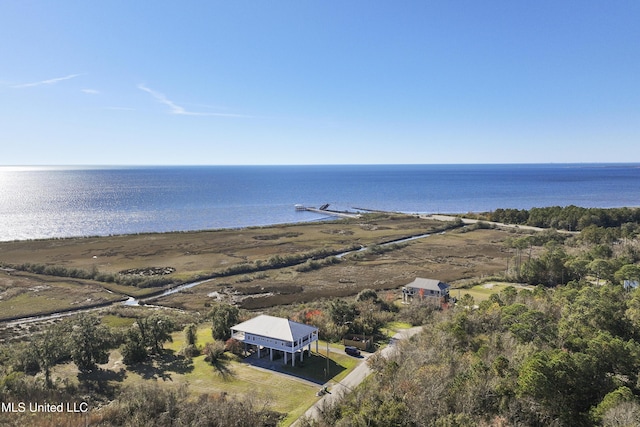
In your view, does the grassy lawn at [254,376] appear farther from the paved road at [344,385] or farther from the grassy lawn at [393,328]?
the grassy lawn at [393,328]

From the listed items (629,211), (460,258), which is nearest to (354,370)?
(460,258)

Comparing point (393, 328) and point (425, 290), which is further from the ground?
point (425, 290)

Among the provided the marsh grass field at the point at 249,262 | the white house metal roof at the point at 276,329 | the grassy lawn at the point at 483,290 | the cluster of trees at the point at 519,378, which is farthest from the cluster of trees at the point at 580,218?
the white house metal roof at the point at 276,329

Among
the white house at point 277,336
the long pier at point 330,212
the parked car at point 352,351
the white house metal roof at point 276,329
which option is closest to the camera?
the white house at point 277,336

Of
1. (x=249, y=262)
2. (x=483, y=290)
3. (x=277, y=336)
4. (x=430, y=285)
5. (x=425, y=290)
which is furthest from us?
(x=249, y=262)

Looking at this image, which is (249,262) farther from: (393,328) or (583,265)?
(583,265)

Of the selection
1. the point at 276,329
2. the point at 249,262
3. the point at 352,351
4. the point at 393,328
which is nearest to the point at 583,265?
the point at 393,328

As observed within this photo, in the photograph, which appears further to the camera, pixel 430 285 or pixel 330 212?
pixel 330 212
